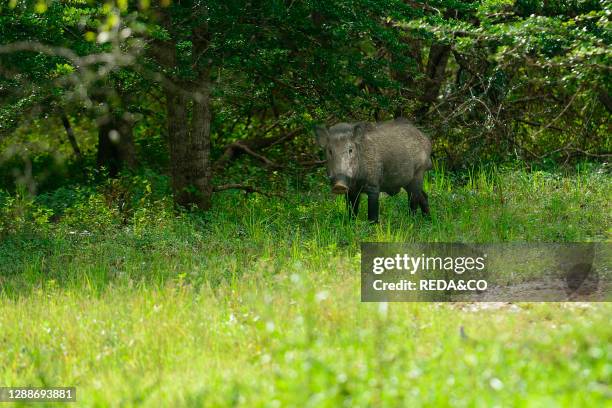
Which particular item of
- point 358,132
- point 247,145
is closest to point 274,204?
point 358,132

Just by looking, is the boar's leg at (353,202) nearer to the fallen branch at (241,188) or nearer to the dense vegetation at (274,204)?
the dense vegetation at (274,204)

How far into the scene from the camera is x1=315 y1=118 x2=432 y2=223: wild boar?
10016 millimetres

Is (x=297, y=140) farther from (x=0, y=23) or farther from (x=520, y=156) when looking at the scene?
(x=0, y=23)

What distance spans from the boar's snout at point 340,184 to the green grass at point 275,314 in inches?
19.7

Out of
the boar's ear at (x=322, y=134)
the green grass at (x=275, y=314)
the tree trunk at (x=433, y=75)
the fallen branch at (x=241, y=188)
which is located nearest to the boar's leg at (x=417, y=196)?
the green grass at (x=275, y=314)

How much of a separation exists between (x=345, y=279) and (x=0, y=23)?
4.90 metres

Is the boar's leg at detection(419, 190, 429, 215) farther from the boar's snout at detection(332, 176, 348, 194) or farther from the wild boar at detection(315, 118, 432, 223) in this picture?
the boar's snout at detection(332, 176, 348, 194)

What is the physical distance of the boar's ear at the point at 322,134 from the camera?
10203 millimetres

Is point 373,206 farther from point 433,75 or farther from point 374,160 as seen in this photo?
point 433,75

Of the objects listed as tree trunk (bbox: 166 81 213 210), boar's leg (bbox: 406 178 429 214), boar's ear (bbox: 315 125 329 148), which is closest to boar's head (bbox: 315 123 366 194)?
boar's ear (bbox: 315 125 329 148)

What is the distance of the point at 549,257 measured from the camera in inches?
354

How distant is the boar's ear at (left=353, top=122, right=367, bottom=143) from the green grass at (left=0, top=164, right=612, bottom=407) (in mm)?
996

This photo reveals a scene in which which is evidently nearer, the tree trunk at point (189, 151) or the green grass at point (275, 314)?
the green grass at point (275, 314)

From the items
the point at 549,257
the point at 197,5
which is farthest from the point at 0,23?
the point at 549,257
